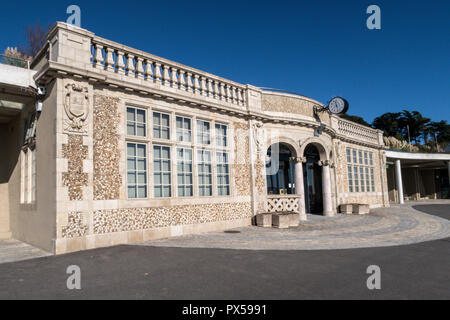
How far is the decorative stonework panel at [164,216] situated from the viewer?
25.5 feet

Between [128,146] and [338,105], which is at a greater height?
[338,105]

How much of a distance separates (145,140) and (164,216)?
243 centimetres

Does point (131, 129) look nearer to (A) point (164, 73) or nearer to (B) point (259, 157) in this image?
(A) point (164, 73)

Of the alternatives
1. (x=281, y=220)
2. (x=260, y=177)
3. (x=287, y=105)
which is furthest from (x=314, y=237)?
(x=287, y=105)

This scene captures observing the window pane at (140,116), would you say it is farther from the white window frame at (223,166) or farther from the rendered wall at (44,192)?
the white window frame at (223,166)

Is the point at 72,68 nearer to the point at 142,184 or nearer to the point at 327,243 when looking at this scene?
the point at 142,184

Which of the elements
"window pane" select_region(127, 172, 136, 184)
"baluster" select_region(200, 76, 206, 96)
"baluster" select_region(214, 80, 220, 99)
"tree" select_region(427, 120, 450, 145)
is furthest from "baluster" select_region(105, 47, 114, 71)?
"tree" select_region(427, 120, 450, 145)

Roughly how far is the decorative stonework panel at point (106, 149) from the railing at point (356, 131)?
14.2 meters

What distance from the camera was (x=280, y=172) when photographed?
1609cm

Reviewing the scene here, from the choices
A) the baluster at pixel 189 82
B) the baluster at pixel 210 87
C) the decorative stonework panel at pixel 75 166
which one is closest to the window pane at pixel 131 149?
the decorative stonework panel at pixel 75 166

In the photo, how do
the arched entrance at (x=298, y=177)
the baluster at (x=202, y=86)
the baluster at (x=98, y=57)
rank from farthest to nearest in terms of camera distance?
the arched entrance at (x=298, y=177) → the baluster at (x=202, y=86) → the baluster at (x=98, y=57)

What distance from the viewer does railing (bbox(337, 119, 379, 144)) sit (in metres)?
18.5

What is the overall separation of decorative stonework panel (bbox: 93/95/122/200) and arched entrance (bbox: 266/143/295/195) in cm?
821
